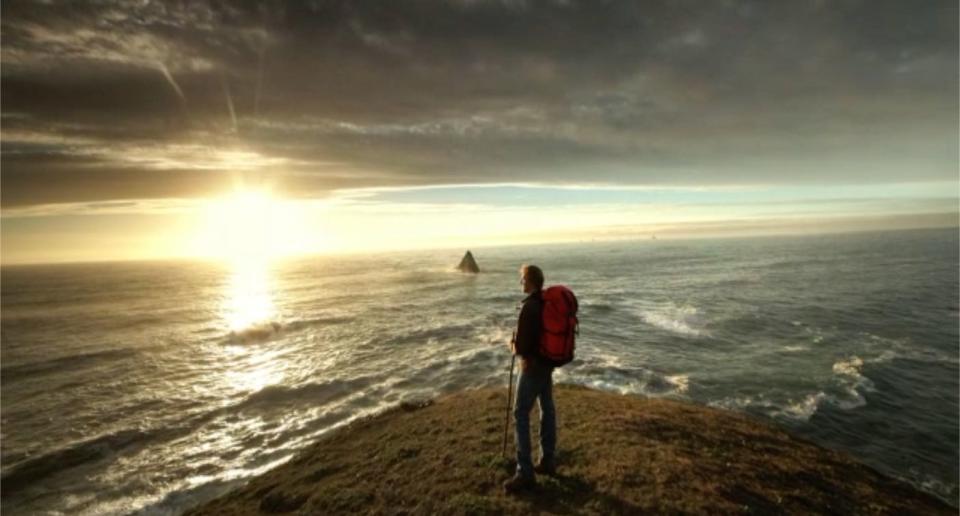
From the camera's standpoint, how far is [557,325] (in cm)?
702

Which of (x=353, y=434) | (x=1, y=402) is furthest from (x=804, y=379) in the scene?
(x=1, y=402)

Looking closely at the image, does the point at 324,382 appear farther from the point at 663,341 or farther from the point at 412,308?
the point at 412,308

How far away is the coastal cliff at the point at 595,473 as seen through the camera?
735 centimetres

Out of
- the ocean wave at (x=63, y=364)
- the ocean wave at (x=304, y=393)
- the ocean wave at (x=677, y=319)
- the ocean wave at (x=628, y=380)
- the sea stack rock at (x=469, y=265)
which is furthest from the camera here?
the sea stack rock at (x=469, y=265)

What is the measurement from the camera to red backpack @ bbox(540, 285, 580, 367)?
702 centimetres

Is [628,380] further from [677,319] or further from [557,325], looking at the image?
[677,319]

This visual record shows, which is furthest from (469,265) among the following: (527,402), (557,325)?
(557,325)

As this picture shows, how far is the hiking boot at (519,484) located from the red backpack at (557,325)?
83.0 inches

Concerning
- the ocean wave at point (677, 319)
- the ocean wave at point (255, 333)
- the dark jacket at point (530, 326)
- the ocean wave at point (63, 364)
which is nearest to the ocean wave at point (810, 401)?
the ocean wave at point (677, 319)

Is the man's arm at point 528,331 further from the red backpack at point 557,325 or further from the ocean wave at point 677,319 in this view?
the ocean wave at point 677,319

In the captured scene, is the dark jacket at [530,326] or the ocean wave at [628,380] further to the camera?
the ocean wave at [628,380]

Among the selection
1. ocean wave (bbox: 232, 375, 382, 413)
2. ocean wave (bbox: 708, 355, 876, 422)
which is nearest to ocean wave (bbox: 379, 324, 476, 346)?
ocean wave (bbox: 232, 375, 382, 413)

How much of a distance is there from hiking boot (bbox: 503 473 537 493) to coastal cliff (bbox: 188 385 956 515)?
7.7 inches

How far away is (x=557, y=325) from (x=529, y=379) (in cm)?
104
